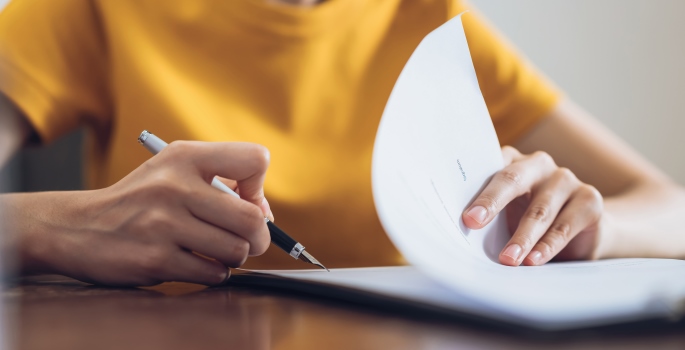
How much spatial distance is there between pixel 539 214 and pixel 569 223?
1.4 inches

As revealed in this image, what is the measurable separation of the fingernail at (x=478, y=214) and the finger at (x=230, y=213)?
0.36ft

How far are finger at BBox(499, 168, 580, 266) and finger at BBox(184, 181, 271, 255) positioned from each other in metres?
0.13

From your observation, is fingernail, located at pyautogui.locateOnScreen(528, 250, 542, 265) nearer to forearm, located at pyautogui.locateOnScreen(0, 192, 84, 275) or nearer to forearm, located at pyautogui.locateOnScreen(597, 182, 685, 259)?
forearm, located at pyautogui.locateOnScreen(597, 182, 685, 259)

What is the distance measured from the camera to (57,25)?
60 centimetres

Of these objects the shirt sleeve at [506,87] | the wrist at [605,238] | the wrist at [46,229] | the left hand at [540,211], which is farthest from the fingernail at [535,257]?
the shirt sleeve at [506,87]

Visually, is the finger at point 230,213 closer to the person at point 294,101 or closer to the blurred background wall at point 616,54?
the person at point 294,101

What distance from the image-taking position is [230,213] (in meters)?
0.31

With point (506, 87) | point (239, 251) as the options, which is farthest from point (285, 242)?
point (506, 87)

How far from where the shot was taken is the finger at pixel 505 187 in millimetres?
316

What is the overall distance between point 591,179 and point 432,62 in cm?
43

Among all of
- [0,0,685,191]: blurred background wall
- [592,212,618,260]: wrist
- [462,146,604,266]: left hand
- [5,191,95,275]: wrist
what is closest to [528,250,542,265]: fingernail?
[462,146,604,266]: left hand

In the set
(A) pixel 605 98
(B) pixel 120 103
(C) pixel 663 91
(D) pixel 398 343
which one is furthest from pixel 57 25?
(C) pixel 663 91

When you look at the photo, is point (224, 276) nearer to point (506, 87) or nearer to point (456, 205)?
point (456, 205)

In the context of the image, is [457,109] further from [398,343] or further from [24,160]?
[24,160]
